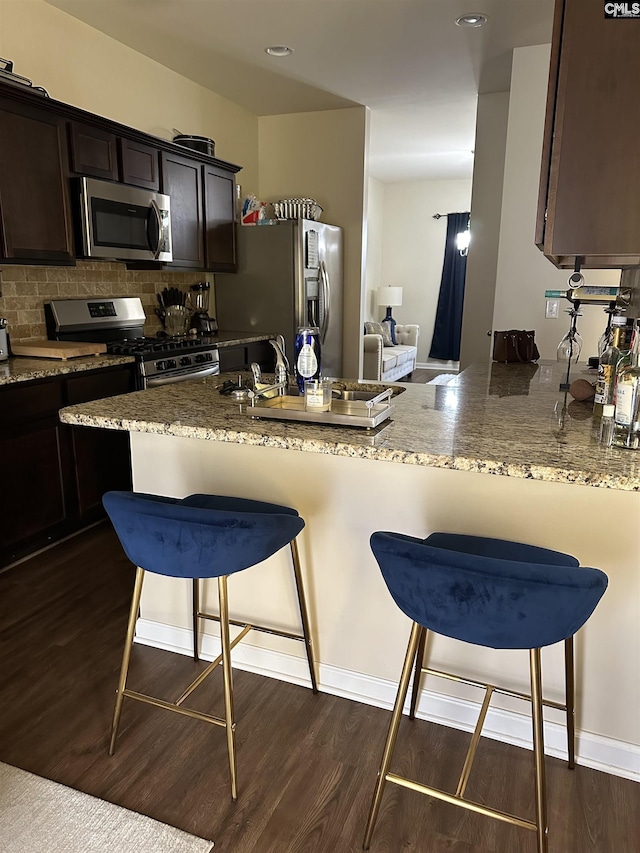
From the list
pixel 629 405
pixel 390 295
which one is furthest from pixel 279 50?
pixel 390 295

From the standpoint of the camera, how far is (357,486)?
69.7 inches

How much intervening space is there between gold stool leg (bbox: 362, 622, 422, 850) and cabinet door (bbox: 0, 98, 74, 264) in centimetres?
255

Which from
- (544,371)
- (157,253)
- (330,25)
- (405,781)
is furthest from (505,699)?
(330,25)

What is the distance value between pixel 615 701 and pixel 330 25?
3.61m

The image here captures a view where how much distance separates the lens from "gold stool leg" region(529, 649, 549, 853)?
4.09 ft

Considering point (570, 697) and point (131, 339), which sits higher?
point (131, 339)

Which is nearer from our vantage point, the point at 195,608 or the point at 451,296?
the point at 195,608

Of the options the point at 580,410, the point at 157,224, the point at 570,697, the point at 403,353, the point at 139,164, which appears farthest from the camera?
the point at 403,353

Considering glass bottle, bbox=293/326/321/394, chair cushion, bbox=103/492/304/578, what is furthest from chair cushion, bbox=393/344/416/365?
chair cushion, bbox=103/492/304/578

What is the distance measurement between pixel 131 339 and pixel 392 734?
3113mm

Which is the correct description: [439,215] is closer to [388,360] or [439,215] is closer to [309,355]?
[388,360]

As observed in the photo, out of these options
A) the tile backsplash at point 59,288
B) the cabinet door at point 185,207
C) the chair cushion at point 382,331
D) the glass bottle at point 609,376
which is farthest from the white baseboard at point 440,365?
the glass bottle at point 609,376

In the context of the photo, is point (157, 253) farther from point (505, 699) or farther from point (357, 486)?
point (505, 699)

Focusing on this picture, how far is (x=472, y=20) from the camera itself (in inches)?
130
